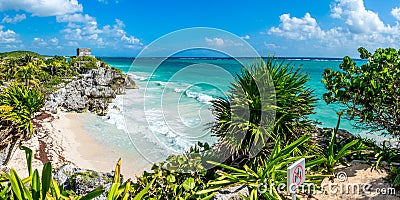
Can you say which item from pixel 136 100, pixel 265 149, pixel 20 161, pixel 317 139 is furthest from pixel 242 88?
pixel 136 100

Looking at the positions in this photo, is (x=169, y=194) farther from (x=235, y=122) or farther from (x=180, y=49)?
(x=180, y=49)

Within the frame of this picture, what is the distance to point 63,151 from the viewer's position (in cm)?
974

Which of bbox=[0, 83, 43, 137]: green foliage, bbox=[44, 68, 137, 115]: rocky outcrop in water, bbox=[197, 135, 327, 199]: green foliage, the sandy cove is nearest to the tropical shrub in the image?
bbox=[197, 135, 327, 199]: green foliage

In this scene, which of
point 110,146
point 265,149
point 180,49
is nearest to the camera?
point 180,49

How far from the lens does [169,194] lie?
385cm

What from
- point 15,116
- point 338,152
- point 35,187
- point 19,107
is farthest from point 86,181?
point 19,107

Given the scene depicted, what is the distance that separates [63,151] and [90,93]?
1205cm

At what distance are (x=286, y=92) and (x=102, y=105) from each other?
1568cm

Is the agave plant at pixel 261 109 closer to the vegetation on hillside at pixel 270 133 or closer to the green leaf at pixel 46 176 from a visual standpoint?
the vegetation on hillside at pixel 270 133

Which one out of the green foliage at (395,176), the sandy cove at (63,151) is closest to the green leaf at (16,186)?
the green foliage at (395,176)

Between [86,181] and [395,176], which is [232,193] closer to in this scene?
[86,181]

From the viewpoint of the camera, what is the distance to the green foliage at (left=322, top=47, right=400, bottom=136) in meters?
4.26

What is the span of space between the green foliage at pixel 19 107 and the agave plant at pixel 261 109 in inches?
274

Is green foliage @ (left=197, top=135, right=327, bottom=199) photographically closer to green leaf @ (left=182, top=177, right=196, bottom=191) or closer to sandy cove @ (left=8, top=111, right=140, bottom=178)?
green leaf @ (left=182, top=177, right=196, bottom=191)
